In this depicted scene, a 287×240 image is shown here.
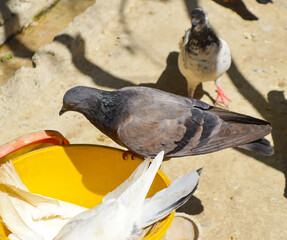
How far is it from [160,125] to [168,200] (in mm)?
884

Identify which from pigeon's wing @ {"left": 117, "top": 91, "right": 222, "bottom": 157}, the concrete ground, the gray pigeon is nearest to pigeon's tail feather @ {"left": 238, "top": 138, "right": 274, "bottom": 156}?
the gray pigeon

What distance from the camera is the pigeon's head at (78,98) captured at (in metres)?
3.11

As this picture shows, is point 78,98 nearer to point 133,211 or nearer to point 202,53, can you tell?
point 133,211

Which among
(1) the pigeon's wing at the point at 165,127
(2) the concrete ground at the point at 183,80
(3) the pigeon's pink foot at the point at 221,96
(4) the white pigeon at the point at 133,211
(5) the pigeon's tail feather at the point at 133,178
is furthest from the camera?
(3) the pigeon's pink foot at the point at 221,96

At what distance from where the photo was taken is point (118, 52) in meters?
5.32

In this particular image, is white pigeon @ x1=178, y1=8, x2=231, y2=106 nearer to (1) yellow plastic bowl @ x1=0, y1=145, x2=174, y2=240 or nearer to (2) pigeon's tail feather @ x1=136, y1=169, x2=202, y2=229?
(1) yellow plastic bowl @ x1=0, y1=145, x2=174, y2=240

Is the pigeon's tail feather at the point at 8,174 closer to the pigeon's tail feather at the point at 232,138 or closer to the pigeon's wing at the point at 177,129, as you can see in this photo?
the pigeon's wing at the point at 177,129

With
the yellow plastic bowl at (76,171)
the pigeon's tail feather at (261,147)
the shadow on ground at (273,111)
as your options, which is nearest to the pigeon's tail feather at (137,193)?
the yellow plastic bowl at (76,171)

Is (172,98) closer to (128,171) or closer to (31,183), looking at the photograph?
(128,171)

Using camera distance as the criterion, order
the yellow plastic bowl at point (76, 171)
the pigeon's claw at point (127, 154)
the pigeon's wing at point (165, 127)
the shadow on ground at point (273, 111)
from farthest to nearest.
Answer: the shadow on ground at point (273, 111)
the pigeon's wing at point (165, 127)
the pigeon's claw at point (127, 154)
the yellow plastic bowl at point (76, 171)

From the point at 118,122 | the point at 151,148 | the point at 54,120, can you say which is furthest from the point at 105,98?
the point at 54,120

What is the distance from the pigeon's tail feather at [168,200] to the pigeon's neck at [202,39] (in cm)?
202

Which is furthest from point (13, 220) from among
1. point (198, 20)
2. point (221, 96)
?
point (221, 96)

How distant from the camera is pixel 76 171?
3016 mm
